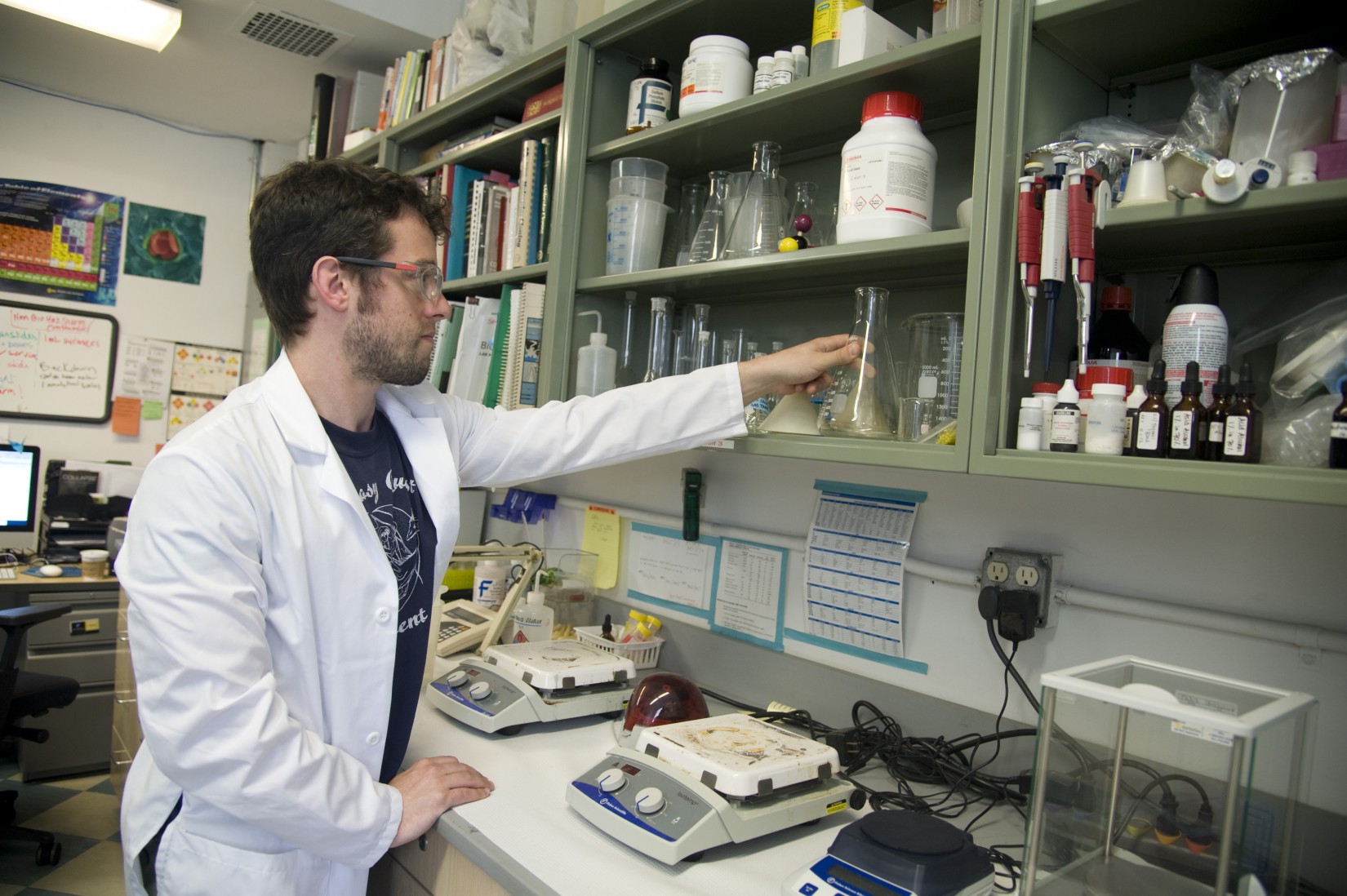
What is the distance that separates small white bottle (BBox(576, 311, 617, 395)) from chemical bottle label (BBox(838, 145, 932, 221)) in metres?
0.65

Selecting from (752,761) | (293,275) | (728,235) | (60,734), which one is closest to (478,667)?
(752,761)

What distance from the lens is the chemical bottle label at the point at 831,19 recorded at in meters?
1.31

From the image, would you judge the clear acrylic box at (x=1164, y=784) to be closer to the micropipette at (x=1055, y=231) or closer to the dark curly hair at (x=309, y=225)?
the micropipette at (x=1055, y=231)

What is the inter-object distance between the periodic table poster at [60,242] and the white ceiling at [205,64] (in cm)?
26

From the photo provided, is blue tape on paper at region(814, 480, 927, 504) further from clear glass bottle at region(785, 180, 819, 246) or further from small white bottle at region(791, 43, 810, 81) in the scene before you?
small white bottle at region(791, 43, 810, 81)

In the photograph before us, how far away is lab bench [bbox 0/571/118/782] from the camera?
9.87 ft

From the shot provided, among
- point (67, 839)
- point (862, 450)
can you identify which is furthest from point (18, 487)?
point (862, 450)

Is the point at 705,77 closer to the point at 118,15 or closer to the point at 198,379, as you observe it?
the point at 118,15

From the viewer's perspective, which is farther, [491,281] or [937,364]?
[491,281]

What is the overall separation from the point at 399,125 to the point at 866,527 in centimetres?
171

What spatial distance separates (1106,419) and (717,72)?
36.3 inches

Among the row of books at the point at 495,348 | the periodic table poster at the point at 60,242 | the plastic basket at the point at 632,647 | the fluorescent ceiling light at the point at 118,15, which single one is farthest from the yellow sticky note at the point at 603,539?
the periodic table poster at the point at 60,242

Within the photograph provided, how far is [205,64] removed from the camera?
295cm

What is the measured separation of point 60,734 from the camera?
3.05 metres
